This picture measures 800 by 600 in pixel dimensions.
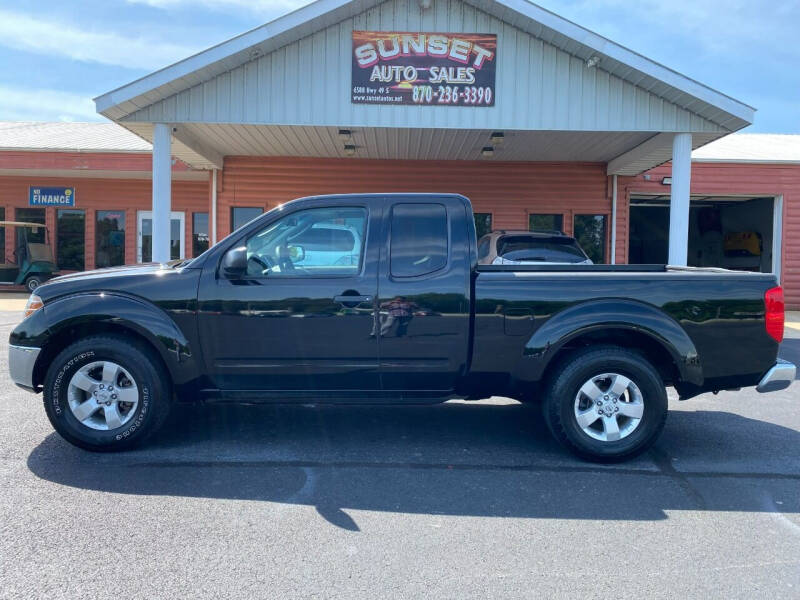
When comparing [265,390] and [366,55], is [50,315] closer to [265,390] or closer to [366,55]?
[265,390]

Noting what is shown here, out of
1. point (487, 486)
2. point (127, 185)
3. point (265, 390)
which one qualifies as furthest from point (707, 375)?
point (127, 185)

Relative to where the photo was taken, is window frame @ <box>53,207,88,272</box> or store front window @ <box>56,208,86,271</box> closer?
window frame @ <box>53,207,88,272</box>

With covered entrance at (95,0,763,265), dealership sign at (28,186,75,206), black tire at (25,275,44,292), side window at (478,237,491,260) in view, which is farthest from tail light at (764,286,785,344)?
black tire at (25,275,44,292)

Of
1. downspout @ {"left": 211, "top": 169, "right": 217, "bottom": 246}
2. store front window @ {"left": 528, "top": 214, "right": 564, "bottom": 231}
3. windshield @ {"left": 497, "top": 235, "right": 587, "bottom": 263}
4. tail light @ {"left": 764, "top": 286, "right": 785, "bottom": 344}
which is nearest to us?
tail light @ {"left": 764, "top": 286, "right": 785, "bottom": 344}

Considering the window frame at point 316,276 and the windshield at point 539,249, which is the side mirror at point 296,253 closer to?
the window frame at point 316,276

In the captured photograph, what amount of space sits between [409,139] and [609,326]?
906 centimetres

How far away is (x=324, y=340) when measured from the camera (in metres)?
4.55

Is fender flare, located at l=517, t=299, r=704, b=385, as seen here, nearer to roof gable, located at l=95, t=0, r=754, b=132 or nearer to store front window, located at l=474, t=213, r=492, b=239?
roof gable, located at l=95, t=0, r=754, b=132

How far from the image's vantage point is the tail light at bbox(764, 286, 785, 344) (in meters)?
4.55

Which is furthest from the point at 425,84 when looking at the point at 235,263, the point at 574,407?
the point at 574,407

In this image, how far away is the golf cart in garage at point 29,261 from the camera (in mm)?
17672

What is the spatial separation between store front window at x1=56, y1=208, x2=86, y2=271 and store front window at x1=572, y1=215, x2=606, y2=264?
529 inches

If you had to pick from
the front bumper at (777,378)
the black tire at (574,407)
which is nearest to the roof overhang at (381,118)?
the front bumper at (777,378)

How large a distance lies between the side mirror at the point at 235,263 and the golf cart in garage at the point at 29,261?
15.6 metres
